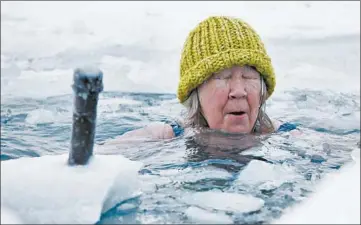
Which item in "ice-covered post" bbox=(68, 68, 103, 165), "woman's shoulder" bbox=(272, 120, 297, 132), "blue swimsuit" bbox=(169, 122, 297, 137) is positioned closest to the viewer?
"ice-covered post" bbox=(68, 68, 103, 165)

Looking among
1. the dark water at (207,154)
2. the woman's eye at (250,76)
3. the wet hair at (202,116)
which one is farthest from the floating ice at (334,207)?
the wet hair at (202,116)

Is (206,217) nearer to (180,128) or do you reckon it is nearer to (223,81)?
(223,81)

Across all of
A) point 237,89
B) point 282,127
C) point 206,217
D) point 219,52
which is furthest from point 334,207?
point 282,127

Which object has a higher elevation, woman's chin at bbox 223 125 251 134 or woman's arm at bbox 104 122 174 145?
woman's chin at bbox 223 125 251 134

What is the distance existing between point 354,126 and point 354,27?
2.76 meters

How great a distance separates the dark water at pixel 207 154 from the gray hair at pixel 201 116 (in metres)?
0.11

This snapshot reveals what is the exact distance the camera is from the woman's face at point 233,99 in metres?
2.95

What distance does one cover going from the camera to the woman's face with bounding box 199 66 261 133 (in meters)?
2.95

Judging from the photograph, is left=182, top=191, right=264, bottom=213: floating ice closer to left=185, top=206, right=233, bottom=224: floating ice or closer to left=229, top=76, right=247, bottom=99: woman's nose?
left=185, top=206, right=233, bottom=224: floating ice

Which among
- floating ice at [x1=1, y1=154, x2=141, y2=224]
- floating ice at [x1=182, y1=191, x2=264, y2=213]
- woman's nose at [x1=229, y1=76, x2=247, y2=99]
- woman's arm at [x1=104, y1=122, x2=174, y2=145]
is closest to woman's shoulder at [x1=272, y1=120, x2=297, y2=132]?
woman's nose at [x1=229, y1=76, x2=247, y2=99]

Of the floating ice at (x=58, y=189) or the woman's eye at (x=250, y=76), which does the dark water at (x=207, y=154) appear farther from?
the woman's eye at (x=250, y=76)

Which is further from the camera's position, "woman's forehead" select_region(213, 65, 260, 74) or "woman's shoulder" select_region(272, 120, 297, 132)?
"woman's shoulder" select_region(272, 120, 297, 132)

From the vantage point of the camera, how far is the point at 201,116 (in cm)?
324

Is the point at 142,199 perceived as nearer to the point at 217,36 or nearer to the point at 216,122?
the point at 216,122
